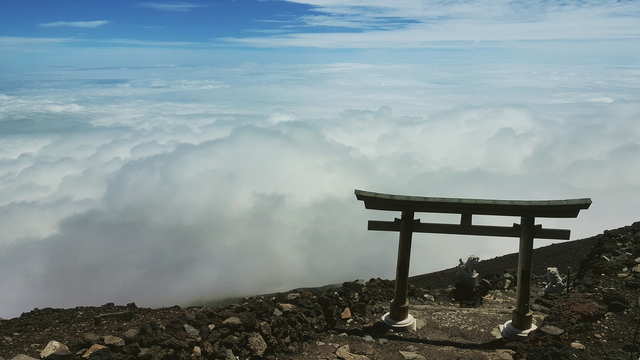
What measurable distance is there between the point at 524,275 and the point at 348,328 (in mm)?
4240

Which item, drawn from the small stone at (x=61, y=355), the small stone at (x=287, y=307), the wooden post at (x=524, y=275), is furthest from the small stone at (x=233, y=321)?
the wooden post at (x=524, y=275)

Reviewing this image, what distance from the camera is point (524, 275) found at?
1062 cm

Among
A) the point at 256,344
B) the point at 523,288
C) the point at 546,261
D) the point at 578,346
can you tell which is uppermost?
the point at 523,288

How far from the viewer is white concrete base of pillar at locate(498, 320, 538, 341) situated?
1070cm

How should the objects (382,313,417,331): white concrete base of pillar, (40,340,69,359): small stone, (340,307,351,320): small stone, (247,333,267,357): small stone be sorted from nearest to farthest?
1. (40,340,69,359): small stone
2. (247,333,267,357): small stone
3. (382,313,417,331): white concrete base of pillar
4. (340,307,351,320): small stone

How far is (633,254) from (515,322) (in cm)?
629

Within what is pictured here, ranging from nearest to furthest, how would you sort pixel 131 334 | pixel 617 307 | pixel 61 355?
1. pixel 61 355
2. pixel 131 334
3. pixel 617 307

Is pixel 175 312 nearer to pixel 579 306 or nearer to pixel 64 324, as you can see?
pixel 64 324

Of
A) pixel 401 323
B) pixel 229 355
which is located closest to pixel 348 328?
pixel 401 323

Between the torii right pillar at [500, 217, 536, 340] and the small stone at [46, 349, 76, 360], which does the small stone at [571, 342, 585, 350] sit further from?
the small stone at [46, 349, 76, 360]

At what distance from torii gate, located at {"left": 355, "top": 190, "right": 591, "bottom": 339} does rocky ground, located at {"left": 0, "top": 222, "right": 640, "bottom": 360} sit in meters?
0.66

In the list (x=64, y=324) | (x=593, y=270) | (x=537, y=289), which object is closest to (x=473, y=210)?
(x=593, y=270)

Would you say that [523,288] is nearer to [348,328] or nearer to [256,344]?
[348,328]

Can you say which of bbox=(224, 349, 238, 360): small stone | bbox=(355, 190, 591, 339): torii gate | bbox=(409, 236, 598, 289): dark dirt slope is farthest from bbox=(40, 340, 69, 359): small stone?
bbox=(409, 236, 598, 289): dark dirt slope
